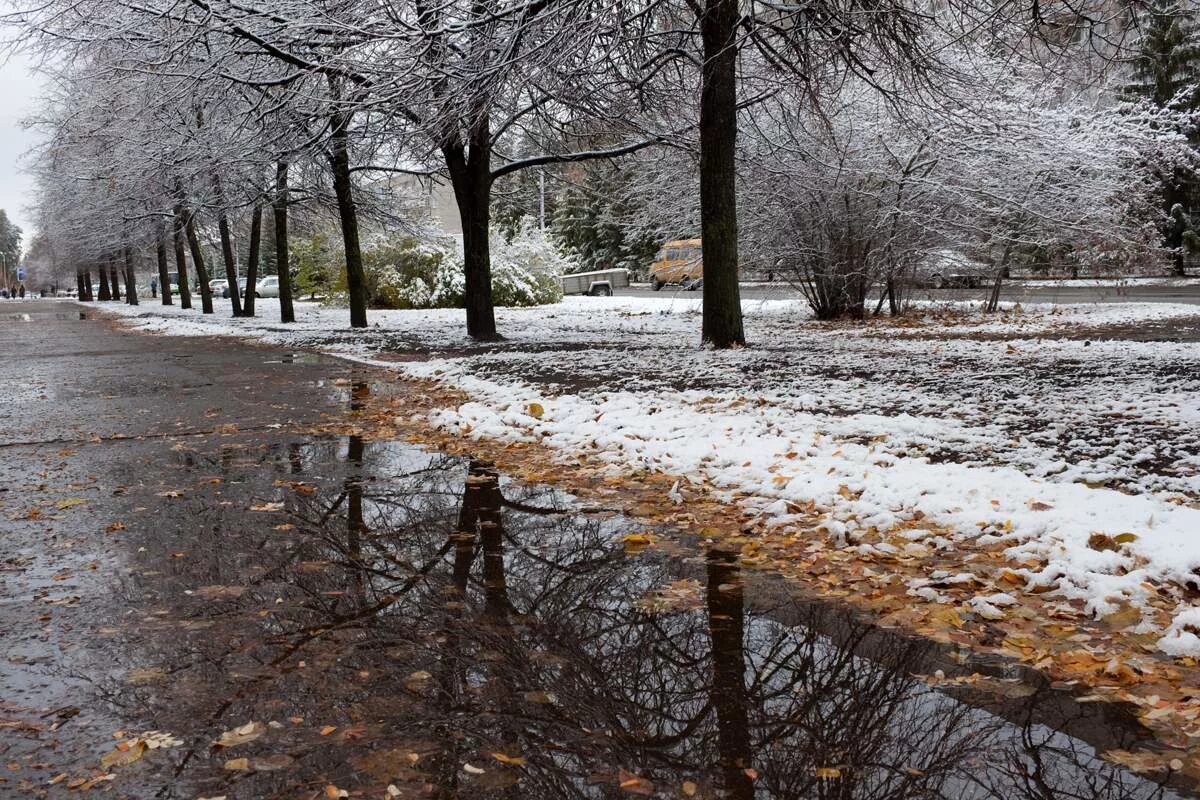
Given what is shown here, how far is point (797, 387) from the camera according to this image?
29.7 ft

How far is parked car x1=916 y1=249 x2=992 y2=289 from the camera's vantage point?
18.6 meters

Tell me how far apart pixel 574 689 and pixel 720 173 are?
1018cm

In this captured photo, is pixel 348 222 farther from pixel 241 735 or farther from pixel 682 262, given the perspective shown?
pixel 241 735

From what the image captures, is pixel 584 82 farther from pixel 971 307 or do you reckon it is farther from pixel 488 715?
pixel 971 307

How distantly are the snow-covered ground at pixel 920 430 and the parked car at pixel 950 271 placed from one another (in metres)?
3.71

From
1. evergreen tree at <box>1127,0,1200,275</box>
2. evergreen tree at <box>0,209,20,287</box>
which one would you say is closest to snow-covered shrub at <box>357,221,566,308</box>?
evergreen tree at <box>1127,0,1200,275</box>

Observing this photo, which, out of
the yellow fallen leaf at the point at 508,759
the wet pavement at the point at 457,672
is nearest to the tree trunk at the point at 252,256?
the wet pavement at the point at 457,672

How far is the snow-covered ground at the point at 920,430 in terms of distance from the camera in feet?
14.1

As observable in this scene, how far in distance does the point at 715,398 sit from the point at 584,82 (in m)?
4.66

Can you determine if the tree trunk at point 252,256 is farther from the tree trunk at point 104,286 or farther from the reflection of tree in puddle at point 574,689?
the tree trunk at point 104,286

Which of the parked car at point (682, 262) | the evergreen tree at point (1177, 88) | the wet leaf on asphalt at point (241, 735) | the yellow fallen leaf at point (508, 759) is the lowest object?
the yellow fallen leaf at point (508, 759)

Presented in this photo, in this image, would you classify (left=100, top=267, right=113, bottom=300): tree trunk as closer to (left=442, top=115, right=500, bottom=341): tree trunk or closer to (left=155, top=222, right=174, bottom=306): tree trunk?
(left=155, top=222, right=174, bottom=306): tree trunk

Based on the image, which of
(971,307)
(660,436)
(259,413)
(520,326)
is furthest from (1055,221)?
(259,413)

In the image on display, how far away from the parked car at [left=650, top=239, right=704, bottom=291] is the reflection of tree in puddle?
1866 cm
